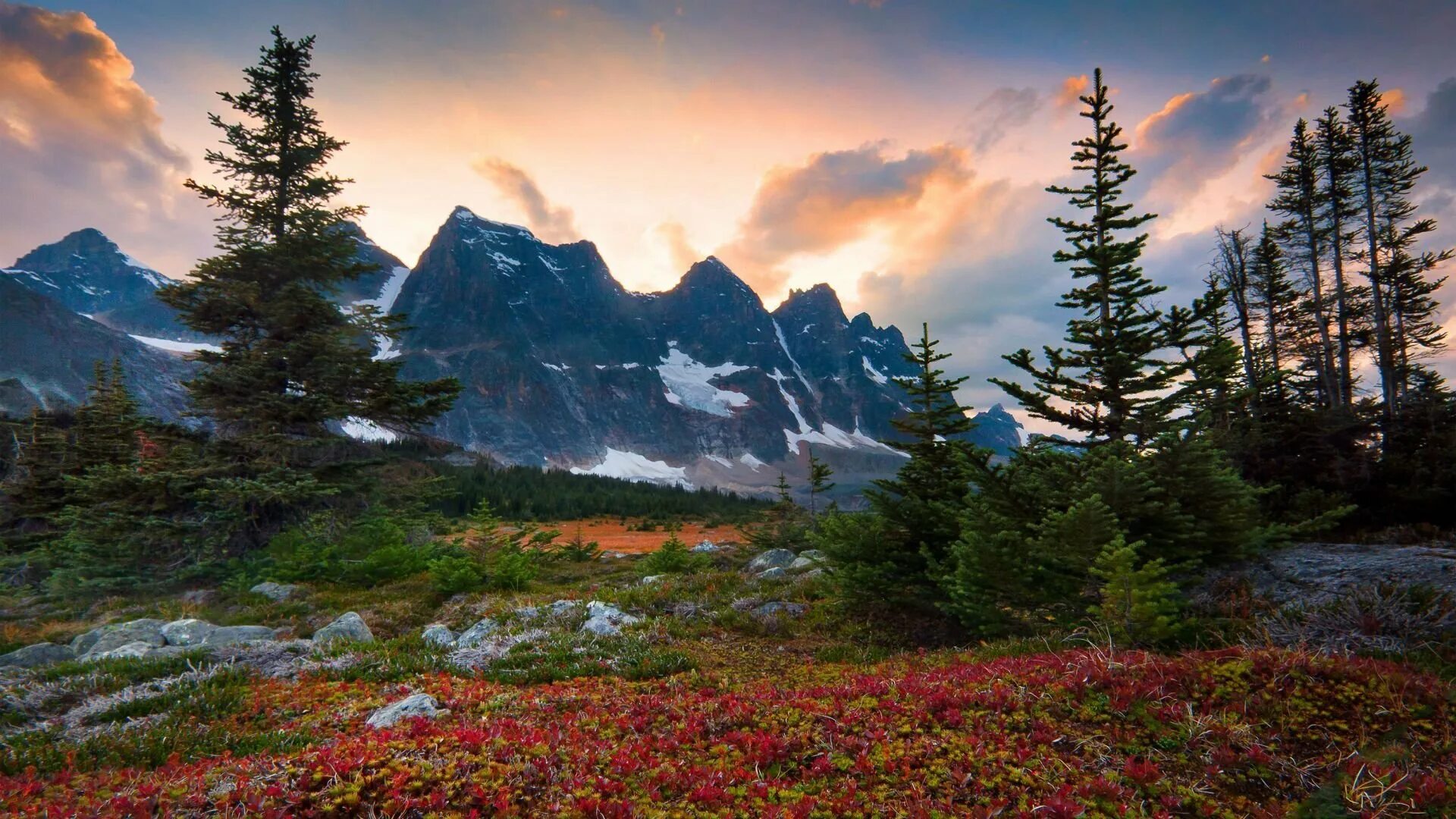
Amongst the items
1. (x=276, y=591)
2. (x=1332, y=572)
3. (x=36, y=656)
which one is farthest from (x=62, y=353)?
(x=1332, y=572)

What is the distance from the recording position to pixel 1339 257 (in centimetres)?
2566

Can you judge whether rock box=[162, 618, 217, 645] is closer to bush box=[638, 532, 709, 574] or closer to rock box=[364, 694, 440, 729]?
rock box=[364, 694, 440, 729]

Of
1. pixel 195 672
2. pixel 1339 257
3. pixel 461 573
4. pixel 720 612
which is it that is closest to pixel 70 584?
pixel 461 573

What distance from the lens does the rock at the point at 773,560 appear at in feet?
69.4

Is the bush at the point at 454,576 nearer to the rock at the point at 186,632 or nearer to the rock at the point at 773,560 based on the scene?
the rock at the point at 186,632

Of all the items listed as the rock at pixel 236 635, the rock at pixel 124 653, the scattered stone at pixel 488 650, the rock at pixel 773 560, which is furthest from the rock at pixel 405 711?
the rock at pixel 773 560

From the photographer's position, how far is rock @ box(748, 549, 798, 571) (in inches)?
832

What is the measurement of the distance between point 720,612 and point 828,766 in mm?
8389

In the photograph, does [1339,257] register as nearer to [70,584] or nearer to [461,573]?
[461,573]

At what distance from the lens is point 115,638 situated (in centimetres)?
1018

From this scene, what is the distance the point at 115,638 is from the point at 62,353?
182436 millimetres

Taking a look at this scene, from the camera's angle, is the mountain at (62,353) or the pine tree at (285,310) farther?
the mountain at (62,353)

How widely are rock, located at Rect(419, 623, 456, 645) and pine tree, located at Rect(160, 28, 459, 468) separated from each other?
1047cm

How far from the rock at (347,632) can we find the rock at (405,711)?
476cm
